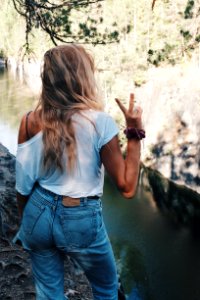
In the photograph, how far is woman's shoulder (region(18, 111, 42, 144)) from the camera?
1581mm

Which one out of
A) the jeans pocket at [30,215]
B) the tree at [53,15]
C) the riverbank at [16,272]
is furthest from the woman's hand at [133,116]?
the tree at [53,15]

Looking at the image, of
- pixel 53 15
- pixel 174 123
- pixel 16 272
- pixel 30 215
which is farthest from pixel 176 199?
pixel 30 215

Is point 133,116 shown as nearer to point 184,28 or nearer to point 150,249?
point 184,28

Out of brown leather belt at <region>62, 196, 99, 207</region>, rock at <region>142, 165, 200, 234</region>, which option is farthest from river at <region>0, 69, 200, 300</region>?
brown leather belt at <region>62, 196, 99, 207</region>

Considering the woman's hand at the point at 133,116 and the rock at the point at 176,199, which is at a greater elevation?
the woman's hand at the point at 133,116

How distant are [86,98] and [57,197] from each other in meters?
0.43

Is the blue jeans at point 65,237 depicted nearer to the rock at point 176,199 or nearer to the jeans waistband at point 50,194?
the jeans waistband at point 50,194

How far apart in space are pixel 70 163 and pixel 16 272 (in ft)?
7.56

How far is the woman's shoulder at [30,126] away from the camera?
5.19ft

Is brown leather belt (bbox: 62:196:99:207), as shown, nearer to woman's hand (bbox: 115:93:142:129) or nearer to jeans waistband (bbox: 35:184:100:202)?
jeans waistband (bbox: 35:184:100:202)

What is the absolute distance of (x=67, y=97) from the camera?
4.99ft

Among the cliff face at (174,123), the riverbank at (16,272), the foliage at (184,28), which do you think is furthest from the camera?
the cliff face at (174,123)

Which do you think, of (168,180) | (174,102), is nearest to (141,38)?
(174,102)

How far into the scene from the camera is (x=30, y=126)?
1.60m
